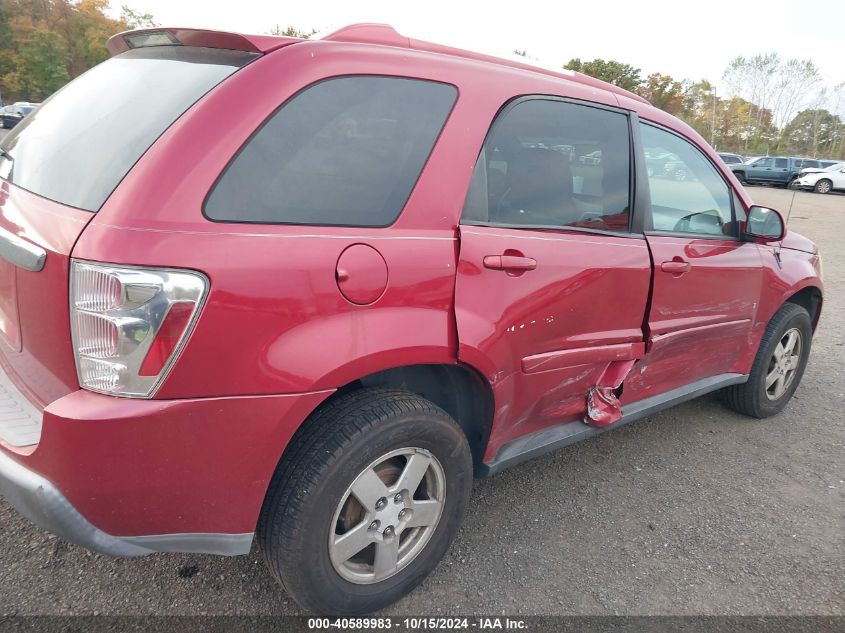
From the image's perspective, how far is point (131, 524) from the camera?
5.19 ft

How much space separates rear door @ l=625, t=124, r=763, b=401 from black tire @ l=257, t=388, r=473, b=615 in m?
1.38

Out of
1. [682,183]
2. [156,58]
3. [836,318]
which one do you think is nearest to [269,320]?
[156,58]

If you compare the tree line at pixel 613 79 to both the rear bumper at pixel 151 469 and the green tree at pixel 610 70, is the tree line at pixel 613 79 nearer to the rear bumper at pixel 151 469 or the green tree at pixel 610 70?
the green tree at pixel 610 70

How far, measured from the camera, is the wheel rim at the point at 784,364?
3.84m

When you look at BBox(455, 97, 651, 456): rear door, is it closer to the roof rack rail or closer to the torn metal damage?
the torn metal damage

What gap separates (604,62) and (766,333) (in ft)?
174

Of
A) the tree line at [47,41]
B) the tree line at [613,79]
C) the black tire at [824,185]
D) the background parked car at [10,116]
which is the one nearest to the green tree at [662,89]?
the tree line at [613,79]

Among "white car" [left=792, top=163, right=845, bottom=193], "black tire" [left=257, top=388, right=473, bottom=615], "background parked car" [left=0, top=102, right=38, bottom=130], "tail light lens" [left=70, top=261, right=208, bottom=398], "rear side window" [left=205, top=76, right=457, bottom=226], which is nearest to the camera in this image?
"tail light lens" [left=70, top=261, right=208, bottom=398]

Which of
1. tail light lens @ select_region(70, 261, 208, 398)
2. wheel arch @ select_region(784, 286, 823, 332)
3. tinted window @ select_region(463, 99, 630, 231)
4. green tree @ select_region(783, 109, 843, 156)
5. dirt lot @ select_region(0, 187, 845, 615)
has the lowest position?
dirt lot @ select_region(0, 187, 845, 615)

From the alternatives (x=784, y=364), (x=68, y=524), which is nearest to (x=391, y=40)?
(x=68, y=524)

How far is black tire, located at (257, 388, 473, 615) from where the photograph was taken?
1.74 metres

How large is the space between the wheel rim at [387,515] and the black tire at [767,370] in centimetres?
257

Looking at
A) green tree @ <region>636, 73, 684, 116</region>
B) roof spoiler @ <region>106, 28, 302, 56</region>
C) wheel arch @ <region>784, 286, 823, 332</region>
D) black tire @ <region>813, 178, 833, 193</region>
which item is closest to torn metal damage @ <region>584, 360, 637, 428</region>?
wheel arch @ <region>784, 286, 823, 332</region>

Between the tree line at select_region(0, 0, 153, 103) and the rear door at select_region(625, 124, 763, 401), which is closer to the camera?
the rear door at select_region(625, 124, 763, 401)
